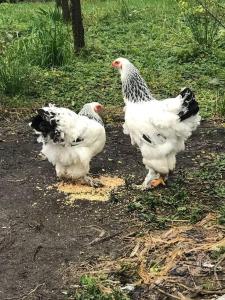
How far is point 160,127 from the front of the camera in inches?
213

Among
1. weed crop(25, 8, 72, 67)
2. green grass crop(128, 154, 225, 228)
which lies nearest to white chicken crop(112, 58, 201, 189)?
green grass crop(128, 154, 225, 228)

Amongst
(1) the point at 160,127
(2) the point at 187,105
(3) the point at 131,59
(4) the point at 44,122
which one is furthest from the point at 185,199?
(3) the point at 131,59

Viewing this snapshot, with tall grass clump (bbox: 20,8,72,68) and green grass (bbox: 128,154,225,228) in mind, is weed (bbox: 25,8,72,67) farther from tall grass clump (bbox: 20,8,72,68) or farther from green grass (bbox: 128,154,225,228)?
green grass (bbox: 128,154,225,228)

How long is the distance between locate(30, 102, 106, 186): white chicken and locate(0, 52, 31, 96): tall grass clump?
264 centimetres

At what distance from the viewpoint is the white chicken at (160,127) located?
5336 mm

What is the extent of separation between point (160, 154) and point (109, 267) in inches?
62.0

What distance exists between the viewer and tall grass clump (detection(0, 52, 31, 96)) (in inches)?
324

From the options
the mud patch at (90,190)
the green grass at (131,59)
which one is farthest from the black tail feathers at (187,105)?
the green grass at (131,59)

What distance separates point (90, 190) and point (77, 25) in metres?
5.40

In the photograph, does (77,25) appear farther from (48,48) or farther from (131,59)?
(131,59)

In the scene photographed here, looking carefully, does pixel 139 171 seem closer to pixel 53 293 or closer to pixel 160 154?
pixel 160 154

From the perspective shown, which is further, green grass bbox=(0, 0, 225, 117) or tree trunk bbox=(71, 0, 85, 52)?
tree trunk bbox=(71, 0, 85, 52)

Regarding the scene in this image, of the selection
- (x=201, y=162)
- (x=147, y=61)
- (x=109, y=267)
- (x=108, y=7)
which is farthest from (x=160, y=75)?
(x=108, y=7)

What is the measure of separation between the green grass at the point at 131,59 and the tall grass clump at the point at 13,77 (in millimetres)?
109
